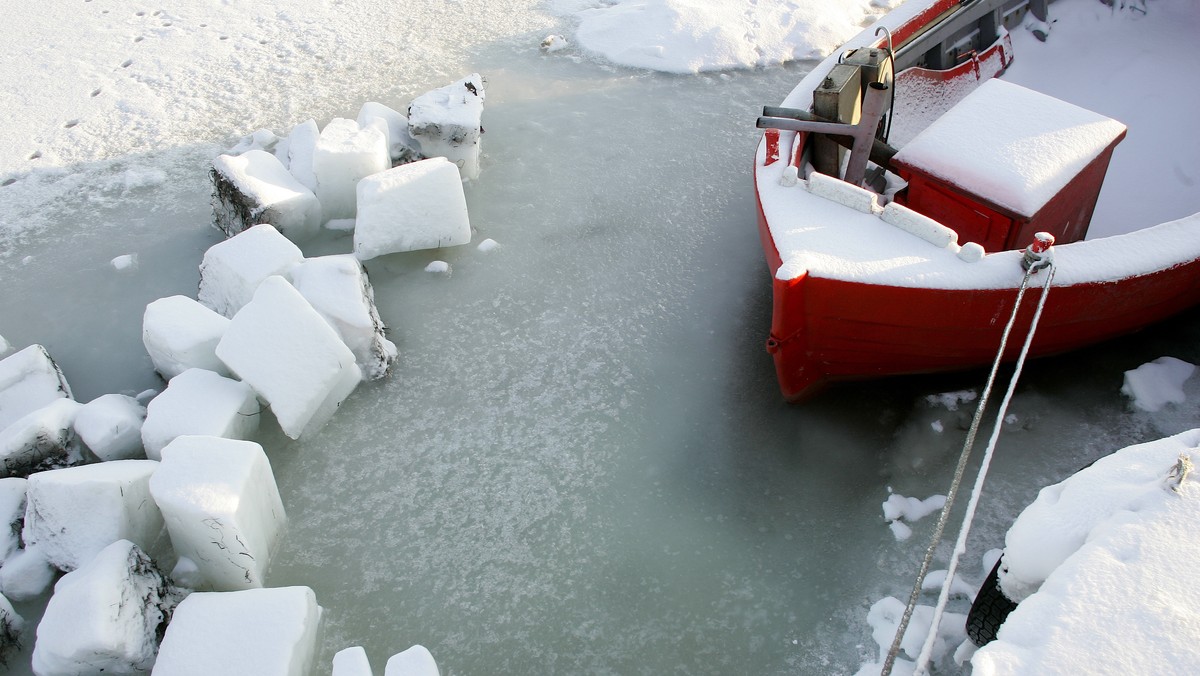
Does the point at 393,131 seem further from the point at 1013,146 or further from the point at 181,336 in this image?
the point at 1013,146

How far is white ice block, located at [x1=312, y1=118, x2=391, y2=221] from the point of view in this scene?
3988 mm

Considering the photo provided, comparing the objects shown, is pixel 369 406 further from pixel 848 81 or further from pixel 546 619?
pixel 848 81

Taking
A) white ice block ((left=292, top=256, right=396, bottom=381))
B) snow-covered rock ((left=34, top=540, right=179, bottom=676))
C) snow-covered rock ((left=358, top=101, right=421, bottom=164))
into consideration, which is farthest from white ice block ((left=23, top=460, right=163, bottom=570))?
snow-covered rock ((left=358, top=101, right=421, bottom=164))

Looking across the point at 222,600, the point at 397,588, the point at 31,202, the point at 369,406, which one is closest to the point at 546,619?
the point at 397,588

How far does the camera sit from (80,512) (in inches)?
100

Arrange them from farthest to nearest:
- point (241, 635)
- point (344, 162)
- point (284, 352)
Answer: point (344, 162) < point (284, 352) < point (241, 635)

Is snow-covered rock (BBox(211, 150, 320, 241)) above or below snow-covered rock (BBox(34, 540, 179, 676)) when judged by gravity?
above

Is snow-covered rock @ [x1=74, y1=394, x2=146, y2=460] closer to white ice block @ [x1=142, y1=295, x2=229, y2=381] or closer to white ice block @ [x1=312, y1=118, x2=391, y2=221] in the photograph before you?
white ice block @ [x1=142, y1=295, x2=229, y2=381]

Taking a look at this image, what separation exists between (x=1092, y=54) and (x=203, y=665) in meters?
5.14

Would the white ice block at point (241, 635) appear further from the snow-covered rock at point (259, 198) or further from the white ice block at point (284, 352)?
the snow-covered rock at point (259, 198)

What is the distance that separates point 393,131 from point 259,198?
913mm

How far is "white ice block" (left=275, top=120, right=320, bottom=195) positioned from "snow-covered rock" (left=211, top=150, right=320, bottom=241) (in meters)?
0.08

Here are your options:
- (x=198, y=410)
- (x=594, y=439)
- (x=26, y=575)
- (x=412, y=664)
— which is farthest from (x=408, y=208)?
(x=412, y=664)

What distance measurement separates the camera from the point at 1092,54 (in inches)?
185
